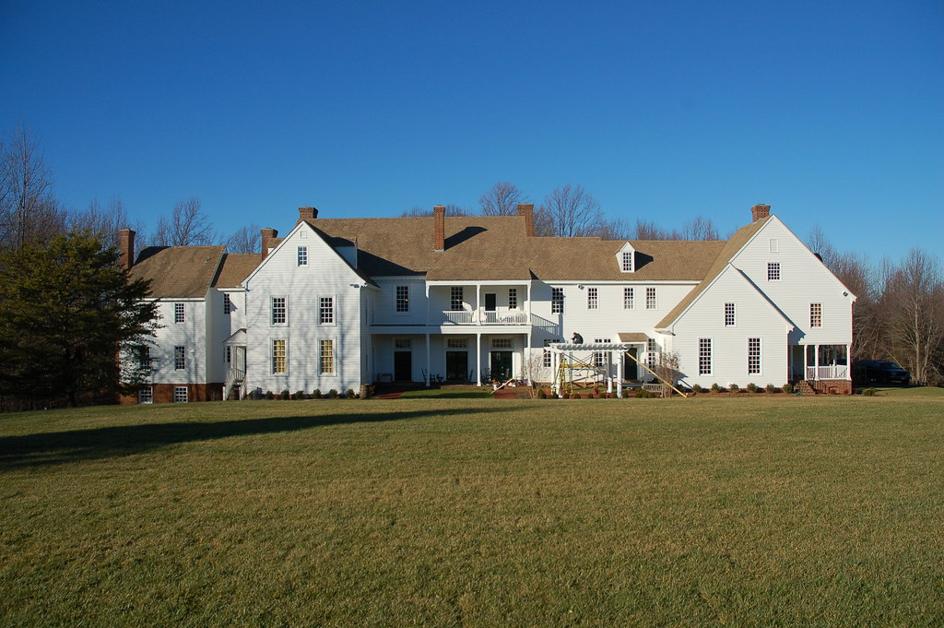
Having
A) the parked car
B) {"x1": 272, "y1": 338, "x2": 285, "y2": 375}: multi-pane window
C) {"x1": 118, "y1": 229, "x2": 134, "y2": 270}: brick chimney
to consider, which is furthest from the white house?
the parked car

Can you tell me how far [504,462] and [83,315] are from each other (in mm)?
23468

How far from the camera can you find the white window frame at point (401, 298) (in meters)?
37.4

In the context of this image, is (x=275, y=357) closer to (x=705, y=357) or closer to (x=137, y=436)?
(x=137, y=436)

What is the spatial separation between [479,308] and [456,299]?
2150 mm

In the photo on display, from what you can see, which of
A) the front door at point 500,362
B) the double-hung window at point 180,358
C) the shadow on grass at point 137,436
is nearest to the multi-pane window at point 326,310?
the front door at point 500,362

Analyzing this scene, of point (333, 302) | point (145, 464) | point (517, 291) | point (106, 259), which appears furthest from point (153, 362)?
point (145, 464)

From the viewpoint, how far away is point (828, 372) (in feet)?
119

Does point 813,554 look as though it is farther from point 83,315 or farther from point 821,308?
point 821,308

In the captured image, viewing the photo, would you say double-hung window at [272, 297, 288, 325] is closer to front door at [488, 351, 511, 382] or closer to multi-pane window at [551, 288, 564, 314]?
front door at [488, 351, 511, 382]

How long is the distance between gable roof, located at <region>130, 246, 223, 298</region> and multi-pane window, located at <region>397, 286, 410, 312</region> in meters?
10.9

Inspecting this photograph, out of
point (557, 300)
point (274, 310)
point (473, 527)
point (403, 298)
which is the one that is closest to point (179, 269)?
point (274, 310)

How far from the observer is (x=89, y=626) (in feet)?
19.9

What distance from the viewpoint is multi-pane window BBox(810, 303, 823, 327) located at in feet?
122

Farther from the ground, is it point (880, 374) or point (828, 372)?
point (828, 372)
